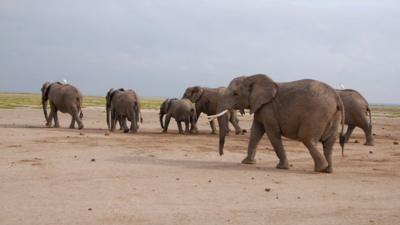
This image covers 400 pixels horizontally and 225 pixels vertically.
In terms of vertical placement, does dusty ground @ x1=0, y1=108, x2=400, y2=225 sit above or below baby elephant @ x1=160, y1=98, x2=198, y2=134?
above

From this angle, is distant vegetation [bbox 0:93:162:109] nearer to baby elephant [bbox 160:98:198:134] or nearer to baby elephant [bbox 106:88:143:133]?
baby elephant [bbox 106:88:143:133]

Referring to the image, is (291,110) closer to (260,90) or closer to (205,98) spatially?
(260,90)

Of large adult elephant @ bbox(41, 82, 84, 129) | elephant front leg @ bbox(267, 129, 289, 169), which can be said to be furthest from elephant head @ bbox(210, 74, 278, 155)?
large adult elephant @ bbox(41, 82, 84, 129)

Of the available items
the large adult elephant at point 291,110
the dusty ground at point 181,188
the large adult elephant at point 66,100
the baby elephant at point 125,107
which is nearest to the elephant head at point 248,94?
the large adult elephant at point 291,110

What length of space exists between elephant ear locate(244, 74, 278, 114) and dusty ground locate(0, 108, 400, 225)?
155 cm

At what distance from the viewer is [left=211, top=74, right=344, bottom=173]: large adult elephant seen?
12484 millimetres

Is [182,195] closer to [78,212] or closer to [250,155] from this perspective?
[78,212]

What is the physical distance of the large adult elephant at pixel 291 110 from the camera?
12.5 m

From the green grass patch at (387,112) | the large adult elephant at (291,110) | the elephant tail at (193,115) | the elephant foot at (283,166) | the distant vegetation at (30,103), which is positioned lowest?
the green grass patch at (387,112)

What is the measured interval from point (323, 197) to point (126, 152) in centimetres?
709

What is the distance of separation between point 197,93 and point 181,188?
650 inches

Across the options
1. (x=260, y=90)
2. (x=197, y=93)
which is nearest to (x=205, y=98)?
(x=197, y=93)

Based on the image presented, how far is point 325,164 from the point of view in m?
12.3

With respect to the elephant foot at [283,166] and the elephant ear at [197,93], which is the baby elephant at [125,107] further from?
the elephant foot at [283,166]
